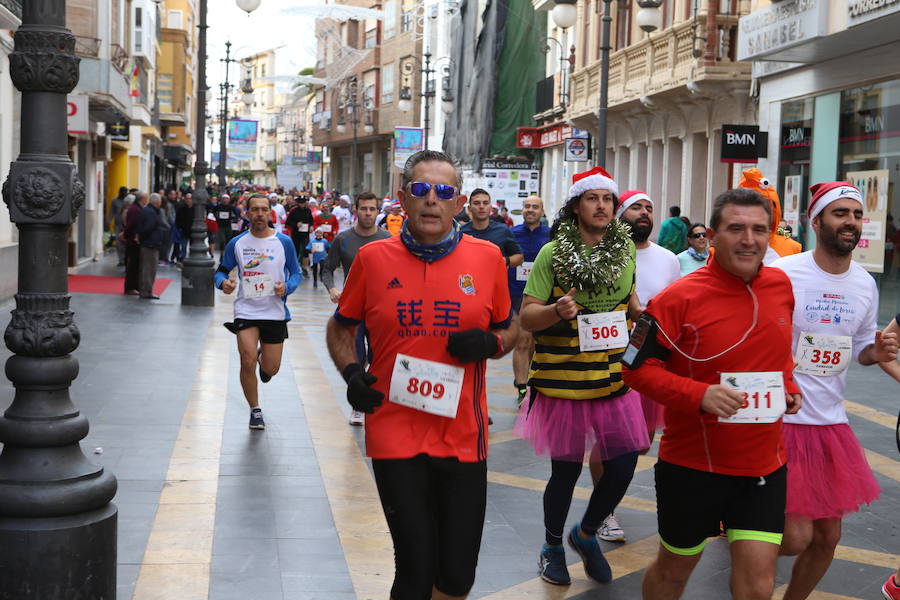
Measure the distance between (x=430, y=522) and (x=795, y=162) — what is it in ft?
60.4

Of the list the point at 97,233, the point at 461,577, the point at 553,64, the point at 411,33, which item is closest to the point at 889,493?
the point at 461,577

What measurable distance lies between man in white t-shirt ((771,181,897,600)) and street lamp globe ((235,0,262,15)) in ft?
71.0

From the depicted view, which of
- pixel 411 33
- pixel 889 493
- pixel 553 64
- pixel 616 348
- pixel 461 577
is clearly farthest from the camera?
pixel 411 33

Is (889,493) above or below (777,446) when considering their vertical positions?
below

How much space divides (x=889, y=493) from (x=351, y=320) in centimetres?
486

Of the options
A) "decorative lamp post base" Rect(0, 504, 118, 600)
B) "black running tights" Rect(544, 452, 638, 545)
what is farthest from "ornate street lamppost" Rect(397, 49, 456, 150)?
"decorative lamp post base" Rect(0, 504, 118, 600)

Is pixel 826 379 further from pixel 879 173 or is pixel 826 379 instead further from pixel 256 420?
pixel 879 173

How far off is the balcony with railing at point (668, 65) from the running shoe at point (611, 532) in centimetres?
1792

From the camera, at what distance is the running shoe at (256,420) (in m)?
9.21

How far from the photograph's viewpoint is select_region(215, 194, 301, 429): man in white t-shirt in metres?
9.17

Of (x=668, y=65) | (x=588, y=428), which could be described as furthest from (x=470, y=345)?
(x=668, y=65)

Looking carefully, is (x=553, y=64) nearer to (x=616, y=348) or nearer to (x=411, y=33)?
(x=411, y=33)

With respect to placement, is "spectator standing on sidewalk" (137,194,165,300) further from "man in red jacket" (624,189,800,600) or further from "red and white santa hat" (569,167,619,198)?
"man in red jacket" (624,189,800,600)

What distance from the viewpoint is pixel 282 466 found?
7945mm
